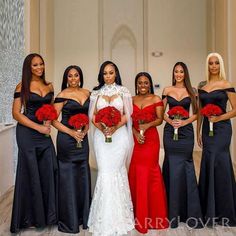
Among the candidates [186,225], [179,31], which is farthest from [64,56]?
[186,225]

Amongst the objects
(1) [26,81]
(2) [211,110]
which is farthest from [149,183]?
(1) [26,81]

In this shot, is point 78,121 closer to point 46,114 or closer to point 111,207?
point 46,114

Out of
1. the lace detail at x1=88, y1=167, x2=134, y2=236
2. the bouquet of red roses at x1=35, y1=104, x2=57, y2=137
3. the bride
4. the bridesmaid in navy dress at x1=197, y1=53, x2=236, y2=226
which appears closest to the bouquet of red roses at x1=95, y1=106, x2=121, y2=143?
the bride

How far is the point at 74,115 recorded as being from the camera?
10.8 ft

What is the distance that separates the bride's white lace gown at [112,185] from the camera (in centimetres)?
315

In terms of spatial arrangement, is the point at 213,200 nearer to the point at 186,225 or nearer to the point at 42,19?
the point at 186,225

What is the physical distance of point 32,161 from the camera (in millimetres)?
3326

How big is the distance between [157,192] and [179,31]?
6.60 metres

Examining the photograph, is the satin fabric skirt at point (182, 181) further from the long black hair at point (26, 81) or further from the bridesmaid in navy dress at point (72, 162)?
the long black hair at point (26, 81)

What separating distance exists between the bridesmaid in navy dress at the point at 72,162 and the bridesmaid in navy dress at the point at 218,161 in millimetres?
1361

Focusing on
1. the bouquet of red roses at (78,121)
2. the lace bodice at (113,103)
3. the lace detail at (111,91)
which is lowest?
the bouquet of red roses at (78,121)

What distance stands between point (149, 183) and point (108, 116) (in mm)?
978

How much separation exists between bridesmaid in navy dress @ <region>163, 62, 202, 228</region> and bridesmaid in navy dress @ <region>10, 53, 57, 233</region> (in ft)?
4.36

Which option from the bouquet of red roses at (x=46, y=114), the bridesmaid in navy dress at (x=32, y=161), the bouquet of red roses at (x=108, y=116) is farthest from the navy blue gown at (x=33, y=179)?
the bouquet of red roses at (x=108, y=116)
